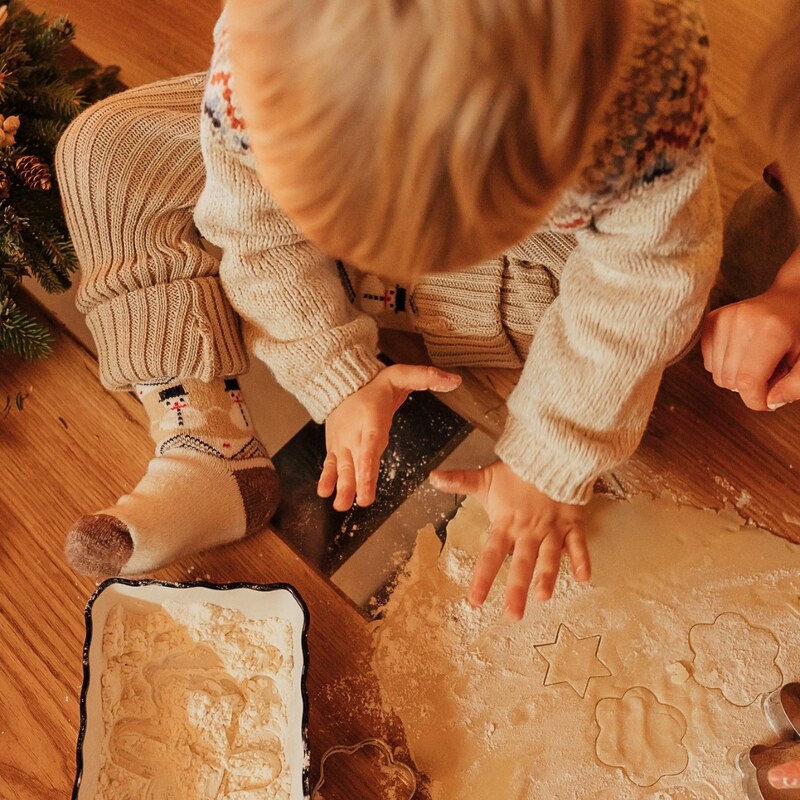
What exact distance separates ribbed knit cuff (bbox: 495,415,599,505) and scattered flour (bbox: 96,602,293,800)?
0.24 meters

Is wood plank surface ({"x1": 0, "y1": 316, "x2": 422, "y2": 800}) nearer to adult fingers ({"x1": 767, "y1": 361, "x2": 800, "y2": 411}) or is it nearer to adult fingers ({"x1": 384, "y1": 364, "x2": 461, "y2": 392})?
adult fingers ({"x1": 384, "y1": 364, "x2": 461, "y2": 392})

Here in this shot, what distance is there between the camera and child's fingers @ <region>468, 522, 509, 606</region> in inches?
23.9

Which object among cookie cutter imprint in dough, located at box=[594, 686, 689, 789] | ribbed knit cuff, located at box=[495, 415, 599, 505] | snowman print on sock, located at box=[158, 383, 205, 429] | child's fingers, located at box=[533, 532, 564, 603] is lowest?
cookie cutter imprint in dough, located at box=[594, 686, 689, 789]

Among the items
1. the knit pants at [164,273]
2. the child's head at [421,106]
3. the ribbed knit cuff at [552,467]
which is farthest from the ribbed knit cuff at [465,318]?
the child's head at [421,106]

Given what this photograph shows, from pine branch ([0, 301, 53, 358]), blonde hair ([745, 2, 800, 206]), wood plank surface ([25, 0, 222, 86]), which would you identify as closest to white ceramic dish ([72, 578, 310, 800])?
pine branch ([0, 301, 53, 358])

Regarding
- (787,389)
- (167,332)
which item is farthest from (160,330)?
(787,389)

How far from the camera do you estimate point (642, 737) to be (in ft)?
2.17

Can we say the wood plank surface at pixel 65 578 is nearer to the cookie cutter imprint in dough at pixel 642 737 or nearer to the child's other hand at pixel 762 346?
the cookie cutter imprint in dough at pixel 642 737

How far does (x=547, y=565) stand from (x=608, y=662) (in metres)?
0.14

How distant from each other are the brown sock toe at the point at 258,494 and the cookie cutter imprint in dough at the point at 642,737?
1.13 feet

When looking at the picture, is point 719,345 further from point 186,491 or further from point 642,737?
point 186,491

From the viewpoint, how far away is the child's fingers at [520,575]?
0.59 meters

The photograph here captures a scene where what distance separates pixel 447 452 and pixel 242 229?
0.99 ft

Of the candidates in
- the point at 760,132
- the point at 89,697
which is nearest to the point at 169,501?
the point at 89,697
